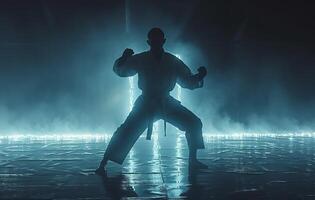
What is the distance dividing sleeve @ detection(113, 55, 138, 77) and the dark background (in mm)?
6760

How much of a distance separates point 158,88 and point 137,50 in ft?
26.1

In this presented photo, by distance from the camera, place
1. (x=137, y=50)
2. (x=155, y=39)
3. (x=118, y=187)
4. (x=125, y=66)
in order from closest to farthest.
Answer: (x=118, y=187) < (x=125, y=66) < (x=155, y=39) < (x=137, y=50)

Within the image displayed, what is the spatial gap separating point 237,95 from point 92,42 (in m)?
4.65

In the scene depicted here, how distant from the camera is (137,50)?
1218cm

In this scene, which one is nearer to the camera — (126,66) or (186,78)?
(126,66)

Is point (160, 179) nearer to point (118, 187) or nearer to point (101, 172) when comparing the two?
point (118, 187)

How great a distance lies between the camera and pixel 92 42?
1181 centimetres

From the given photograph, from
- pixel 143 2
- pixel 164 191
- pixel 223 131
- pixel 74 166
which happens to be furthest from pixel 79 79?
pixel 164 191

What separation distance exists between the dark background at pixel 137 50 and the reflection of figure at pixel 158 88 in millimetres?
6647

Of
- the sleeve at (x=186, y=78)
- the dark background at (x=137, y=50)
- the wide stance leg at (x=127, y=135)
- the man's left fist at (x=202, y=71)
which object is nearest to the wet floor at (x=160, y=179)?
the wide stance leg at (x=127, y=135)

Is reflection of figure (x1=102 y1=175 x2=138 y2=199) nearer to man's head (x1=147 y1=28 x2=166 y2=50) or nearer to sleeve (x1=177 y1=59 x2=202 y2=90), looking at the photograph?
sleeve (x1=177 y1=59 x2=202 y2=90)

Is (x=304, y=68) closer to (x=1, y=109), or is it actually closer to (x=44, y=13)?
(x=44, y=13)

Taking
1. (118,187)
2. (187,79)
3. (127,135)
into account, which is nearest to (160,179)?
(118,187)

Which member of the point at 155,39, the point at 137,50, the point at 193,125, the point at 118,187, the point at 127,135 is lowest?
the point at 118,187
